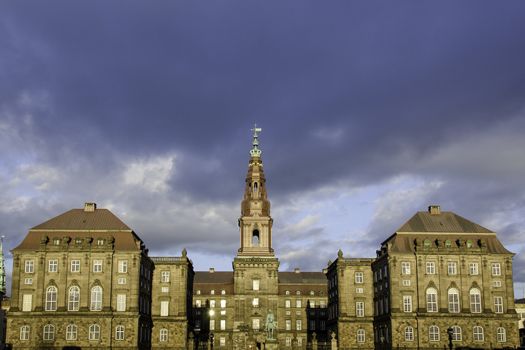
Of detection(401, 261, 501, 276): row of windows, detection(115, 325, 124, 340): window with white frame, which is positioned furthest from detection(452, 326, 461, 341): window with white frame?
detection(115, 325, 124, 340): window with white frame

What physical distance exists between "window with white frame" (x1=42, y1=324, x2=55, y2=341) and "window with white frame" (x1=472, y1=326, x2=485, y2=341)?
53.6m

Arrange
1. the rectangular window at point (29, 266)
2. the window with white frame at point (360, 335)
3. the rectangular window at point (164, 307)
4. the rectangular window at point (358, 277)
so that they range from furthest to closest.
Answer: the rectangular window at point (358, 277), the rectangular window at point (164, 307), the window with white frame at point (360, 335), the rectangular window at point (29, 266)

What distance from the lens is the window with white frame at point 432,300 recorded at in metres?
89.0

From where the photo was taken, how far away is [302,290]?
5822 inches

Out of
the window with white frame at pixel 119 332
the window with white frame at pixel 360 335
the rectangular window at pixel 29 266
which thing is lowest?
the window with white frame at pixel 360 335

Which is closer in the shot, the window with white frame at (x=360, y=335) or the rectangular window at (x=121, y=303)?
the rectangular window at (x=121, y=303)

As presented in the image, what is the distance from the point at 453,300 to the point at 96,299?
46456 mm

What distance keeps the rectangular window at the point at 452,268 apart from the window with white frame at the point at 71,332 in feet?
160

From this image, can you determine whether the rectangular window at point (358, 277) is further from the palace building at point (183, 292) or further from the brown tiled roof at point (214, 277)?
the brown tiled roof at point (214, 277)

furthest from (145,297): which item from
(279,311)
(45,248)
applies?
(279,311)

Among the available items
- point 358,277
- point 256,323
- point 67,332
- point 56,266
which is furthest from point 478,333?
point 56,266

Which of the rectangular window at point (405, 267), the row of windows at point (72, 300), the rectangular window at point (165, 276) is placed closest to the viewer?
the row of windows at point (72, 300)

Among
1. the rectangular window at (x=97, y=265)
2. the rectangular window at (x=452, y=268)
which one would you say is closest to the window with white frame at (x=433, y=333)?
the rectangular window at (x=452, y=268)

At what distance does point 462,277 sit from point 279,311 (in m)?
61.7
